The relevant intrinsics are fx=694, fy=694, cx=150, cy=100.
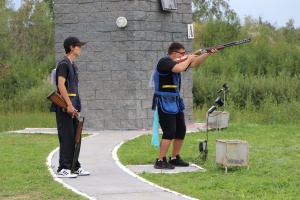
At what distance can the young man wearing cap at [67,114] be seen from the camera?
10.7 meters

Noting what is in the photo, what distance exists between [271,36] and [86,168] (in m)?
31.3

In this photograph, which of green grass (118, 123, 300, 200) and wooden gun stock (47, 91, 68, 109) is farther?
wooden gun stock (47, 91, 68, 109)

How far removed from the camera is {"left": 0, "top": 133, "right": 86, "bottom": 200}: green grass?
30.7ft

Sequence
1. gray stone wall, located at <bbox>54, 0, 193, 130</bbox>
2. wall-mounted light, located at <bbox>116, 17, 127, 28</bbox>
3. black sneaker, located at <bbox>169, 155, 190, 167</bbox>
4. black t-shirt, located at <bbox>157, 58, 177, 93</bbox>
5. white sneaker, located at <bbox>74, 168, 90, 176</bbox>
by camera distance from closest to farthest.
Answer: white sneaker, located at <bbox>74, 168, 90, 176</bbox>
black t-shirt, located at <bbox>157, 58, 177, 93</bbox>
black sneaker, located at <bbox>169, 155, 190, 167</bbox>
wall-mounted light, located at <bbox>116, 17, 127, 28</bbox>
gray stone wall, located at <bbox>54, 0, 193, 130</bbox>

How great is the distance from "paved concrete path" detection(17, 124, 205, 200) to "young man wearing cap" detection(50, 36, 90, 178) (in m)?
0.21

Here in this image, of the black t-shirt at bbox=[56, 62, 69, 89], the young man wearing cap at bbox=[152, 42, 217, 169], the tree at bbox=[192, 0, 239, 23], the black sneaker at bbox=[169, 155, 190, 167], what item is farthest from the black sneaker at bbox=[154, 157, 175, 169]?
the tree at bbox=[192, 0, 239, 23]

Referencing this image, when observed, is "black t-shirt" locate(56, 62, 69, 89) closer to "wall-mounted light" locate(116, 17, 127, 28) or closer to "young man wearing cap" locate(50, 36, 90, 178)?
"young man wearing cap" locate(50, 36, 90, 178)

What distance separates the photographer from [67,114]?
10.8 metres

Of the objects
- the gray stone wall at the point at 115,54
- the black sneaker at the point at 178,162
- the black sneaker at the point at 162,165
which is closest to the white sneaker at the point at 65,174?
the black sneaker at the point at 162,165

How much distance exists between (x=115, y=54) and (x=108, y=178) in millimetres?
7587

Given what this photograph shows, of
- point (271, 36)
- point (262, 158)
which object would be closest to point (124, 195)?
point (262, 158)

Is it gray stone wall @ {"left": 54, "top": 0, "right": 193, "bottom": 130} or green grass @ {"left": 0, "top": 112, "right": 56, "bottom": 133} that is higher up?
gray stone wall @ {"left": 54, "top": 0, "right": 193, "bottom": 130}

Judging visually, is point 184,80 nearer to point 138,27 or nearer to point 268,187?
point 138,27

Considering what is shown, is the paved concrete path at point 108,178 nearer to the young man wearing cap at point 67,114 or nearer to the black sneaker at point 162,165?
the black sneaker at point 162,165
